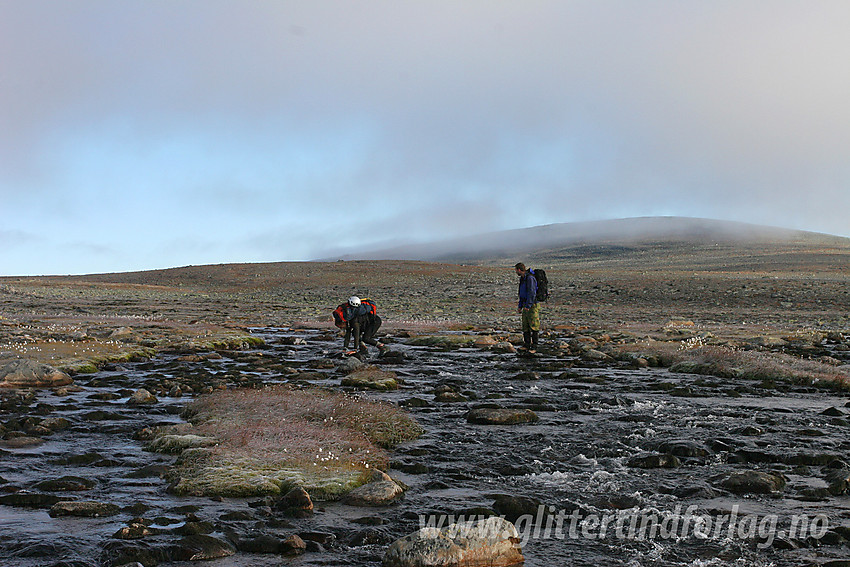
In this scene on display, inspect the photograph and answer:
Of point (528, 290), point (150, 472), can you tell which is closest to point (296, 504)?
point (150, 472)

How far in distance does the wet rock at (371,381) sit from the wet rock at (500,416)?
4461 millimetres

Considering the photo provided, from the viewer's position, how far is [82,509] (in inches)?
323

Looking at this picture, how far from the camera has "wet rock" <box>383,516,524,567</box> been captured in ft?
22.2

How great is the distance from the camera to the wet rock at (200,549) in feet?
23.2

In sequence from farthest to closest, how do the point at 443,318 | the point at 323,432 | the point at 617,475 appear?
the point at 443,318 → the point at 323,432 → the point at 617,475

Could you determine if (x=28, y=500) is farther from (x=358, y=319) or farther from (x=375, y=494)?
(x=358, y=319)

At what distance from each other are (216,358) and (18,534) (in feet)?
56.3

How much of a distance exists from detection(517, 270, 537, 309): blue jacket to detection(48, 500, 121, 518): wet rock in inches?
726

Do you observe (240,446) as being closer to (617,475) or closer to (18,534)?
(18,534)

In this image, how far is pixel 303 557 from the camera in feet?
23.4

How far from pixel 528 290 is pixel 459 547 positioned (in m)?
18.5

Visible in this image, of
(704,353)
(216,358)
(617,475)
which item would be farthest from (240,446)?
(704,353)

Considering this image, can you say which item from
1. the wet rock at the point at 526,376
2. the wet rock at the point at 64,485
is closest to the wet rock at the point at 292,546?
the wet rock at the point at 64,485

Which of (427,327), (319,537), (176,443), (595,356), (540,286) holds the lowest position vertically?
(595,356)
